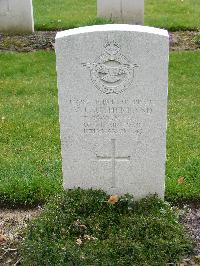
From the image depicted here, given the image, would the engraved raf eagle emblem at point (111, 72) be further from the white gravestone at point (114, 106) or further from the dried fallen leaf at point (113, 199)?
the dried fallen leaf at point (113, 199)

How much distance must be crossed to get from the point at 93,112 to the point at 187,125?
2.54 meters

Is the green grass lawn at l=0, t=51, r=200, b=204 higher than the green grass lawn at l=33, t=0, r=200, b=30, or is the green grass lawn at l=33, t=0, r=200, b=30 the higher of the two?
the green grass lawn at l=33, t=0, r=200, b=30

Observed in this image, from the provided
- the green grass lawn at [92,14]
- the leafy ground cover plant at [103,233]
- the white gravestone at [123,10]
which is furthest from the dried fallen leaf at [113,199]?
the white gravestone at [123,10]

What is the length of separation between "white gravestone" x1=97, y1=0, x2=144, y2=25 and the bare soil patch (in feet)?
2.48

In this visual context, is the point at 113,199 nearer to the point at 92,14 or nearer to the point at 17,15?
the point at 17,15

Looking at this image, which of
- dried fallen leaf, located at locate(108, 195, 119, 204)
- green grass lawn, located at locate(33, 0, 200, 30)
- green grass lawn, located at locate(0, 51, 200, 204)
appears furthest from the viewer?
green grass lawn, located at locate(33, 0, 200, 30)

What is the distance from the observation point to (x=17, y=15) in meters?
10.8

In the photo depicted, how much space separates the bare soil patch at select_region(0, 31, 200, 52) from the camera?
9992mm

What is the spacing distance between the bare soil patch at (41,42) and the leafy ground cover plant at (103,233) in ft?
18.7

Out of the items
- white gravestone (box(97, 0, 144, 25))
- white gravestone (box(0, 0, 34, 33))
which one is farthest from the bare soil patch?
white gravestone (box(97, 0, 144, 25))

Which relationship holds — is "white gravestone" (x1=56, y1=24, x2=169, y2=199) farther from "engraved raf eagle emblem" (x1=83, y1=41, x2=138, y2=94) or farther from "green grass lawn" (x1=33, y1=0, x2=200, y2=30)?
"green grass lawn" (x1=33, y1=0, x2=200, y2=30)

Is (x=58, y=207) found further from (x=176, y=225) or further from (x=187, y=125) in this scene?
(x=187, y=125)

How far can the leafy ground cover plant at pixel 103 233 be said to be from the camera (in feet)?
13.5

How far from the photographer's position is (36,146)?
6.29 m
